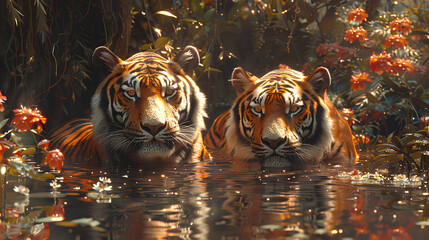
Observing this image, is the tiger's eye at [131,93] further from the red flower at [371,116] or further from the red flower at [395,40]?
the red flower at [395,40]

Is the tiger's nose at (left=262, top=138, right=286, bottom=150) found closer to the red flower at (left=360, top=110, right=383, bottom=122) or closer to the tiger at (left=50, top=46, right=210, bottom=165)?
the tiger at (left=50, top=46, right=210, bottom=165)

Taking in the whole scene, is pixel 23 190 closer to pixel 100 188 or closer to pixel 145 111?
pixel 100 188

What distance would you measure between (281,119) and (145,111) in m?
1.08

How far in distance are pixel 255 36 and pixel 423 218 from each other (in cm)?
710

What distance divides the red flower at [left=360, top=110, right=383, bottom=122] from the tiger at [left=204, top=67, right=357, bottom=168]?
2.51m

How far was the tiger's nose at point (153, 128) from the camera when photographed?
5.31 metres

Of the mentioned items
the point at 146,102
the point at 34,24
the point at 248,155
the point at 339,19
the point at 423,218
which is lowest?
the point at 423,218

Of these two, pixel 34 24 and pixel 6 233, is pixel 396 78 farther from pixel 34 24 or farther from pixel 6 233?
pixel 6 233

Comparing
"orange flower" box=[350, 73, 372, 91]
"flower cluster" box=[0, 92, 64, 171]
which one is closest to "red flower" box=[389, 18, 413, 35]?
"orange flower" box=[350, 73, 372, 91]

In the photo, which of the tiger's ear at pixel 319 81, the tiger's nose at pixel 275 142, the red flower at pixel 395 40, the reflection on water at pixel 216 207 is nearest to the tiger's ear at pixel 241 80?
the tiger's ear at pixel 319 81

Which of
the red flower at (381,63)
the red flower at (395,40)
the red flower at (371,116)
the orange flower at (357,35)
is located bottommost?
the red flower at (371,116)

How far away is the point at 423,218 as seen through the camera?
3381mm

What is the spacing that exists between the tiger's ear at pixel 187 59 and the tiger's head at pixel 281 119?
1.30 ft

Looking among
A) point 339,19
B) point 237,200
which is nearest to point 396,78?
point 339,19
